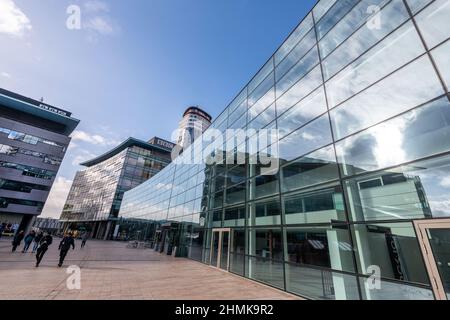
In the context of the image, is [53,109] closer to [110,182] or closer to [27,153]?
[27,153]

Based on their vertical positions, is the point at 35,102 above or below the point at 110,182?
above

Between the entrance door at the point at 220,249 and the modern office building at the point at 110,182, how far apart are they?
42414 millimetres

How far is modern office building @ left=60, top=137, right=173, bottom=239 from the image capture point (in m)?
51.6

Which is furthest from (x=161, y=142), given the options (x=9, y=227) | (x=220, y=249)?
(x=220, y=249)

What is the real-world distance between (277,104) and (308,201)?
257 inches

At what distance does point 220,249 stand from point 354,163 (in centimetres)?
1102

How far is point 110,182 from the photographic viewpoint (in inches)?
2224

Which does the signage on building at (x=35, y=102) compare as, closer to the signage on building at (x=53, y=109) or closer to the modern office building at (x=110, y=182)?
the signage on building at (x=53, y=109)

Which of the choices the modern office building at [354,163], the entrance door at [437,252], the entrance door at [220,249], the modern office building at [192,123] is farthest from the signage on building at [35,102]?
the entrance door at [437,252]

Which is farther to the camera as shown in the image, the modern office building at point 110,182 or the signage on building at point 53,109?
the modern office building at point 110,182

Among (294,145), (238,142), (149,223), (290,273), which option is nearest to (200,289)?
(290,273)

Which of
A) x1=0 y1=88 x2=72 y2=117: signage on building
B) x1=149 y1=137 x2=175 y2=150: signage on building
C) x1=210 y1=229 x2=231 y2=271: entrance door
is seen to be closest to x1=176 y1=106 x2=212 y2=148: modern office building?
x1=149 y1=137 x2=175 y2=150: signage on building

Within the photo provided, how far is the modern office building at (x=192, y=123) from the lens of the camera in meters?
102

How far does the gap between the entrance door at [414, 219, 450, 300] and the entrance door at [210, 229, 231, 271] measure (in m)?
10.4
